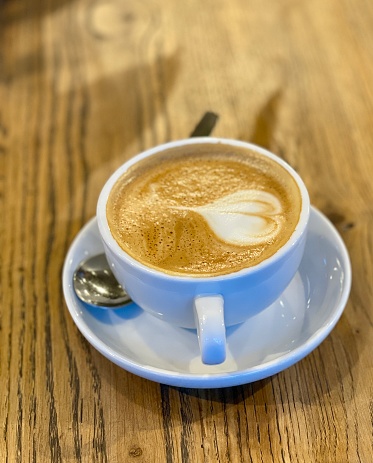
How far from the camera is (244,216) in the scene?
0.78m

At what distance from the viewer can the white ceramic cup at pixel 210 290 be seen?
25.5 inches

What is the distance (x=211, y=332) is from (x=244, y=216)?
0.64 feet

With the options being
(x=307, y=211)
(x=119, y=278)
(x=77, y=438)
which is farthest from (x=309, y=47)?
(x=77, y=438)

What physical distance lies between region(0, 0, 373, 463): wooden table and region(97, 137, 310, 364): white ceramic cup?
0.10 meters

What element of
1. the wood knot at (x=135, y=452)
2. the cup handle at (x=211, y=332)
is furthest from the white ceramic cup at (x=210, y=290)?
the wood knot at (x=135, y=452)

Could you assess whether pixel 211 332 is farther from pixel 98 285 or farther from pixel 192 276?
pixel 98 285

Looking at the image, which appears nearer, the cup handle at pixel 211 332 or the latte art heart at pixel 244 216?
the cup handle at pixel 211 332

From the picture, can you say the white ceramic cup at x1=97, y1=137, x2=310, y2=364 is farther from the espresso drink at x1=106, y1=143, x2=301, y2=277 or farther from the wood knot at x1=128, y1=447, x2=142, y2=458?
the wood knot at x1=128, y1=447, x2=142, y2=458

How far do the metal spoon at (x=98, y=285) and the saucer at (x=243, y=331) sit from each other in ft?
0.04

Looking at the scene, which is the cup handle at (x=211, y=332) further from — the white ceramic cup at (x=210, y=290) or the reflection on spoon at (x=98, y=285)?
the reflection on spoon at (x=98, y=285)

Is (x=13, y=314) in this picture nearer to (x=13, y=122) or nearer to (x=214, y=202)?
(x=214, y=202)

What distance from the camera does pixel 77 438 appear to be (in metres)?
0.69

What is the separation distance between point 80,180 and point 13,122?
0.24m

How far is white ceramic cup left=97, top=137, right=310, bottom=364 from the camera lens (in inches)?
25.5
